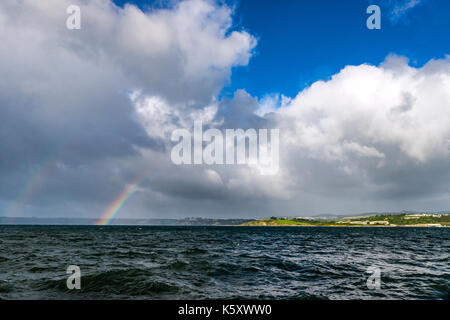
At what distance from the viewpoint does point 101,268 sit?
93.4 ft

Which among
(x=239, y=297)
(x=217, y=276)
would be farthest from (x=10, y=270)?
(x=239, y=297)

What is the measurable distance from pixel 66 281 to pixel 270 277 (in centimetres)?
1701

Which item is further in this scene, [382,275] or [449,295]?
[382,275]

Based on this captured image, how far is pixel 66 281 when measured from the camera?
2238 centimetres

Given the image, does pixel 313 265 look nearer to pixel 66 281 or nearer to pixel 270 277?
pixel 270 277

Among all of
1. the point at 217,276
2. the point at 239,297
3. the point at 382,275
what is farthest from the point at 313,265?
the point at 239,297

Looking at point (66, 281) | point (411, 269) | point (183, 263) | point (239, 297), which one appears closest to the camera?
point (239, 297)

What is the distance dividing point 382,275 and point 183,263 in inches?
809
